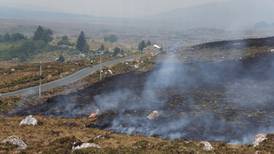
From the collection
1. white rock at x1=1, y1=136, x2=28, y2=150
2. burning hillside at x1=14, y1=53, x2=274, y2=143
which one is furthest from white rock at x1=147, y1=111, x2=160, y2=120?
white rock at x1=1, y1=136, x2=28, y2=150

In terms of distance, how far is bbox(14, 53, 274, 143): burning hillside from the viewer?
54.5m

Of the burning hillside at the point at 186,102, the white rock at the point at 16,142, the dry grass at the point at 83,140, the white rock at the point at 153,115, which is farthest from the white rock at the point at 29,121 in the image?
the white rock at the point at 153,115

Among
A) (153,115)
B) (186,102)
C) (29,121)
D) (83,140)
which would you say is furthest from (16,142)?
(186,102)

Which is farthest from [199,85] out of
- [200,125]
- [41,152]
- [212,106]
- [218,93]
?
[41,152]

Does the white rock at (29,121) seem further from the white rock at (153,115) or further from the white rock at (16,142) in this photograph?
the white rock at (153,115)

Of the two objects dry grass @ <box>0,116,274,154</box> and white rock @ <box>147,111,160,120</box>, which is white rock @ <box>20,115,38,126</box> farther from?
white rock @ <box>147,111,160,120</box>

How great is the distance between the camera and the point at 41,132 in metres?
53.6

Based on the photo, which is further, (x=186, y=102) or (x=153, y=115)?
(x=186, y=102)

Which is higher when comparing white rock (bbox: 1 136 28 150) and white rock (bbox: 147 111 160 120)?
white rock (bbox: 1 136 28 150)

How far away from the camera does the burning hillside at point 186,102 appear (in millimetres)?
54500

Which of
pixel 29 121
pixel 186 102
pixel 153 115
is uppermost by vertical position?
pixel 153 115

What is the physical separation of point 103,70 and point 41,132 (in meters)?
59.0

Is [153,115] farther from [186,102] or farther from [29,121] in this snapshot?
[29,121]

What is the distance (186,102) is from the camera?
6862cm
